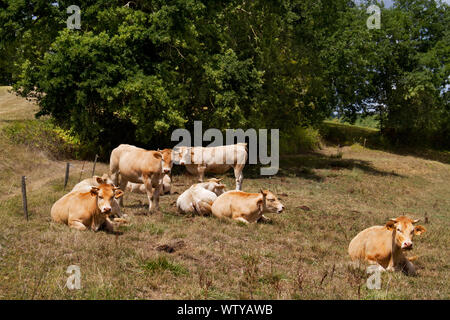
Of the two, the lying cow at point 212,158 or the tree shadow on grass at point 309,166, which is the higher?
the lying cow at point 212,158

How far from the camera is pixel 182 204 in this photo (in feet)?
51.1

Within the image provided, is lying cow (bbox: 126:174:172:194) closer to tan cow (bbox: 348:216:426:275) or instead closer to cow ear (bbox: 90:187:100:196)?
cow ear (bbox: 90:187:100:196)

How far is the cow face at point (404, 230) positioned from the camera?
32.3 ft

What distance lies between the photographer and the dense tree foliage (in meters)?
23.4

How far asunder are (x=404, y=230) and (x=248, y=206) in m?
5.64

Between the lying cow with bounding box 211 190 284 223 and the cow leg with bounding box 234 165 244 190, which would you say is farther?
the cow leg with bounding box 234 165 244 190

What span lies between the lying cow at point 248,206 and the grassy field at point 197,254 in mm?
590

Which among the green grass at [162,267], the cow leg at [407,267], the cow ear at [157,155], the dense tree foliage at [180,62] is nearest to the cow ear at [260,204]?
the cow ear at [157,155]

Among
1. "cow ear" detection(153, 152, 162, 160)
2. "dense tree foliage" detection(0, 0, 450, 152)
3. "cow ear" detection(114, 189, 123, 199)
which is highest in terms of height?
"dense tree foliage" detection(0, 0, 450, 152)

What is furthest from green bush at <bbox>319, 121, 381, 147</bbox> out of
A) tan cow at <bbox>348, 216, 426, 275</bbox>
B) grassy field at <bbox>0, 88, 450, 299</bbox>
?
tan cow at <bbox>348, 216, 426, 275</bbox>

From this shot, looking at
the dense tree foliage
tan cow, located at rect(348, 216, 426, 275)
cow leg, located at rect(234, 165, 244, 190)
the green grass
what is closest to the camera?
the green grass

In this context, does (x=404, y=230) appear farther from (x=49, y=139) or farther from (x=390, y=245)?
(x=49, y=139)

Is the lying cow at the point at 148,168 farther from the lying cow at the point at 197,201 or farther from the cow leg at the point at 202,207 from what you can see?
the cow leg at the point at 202,207
